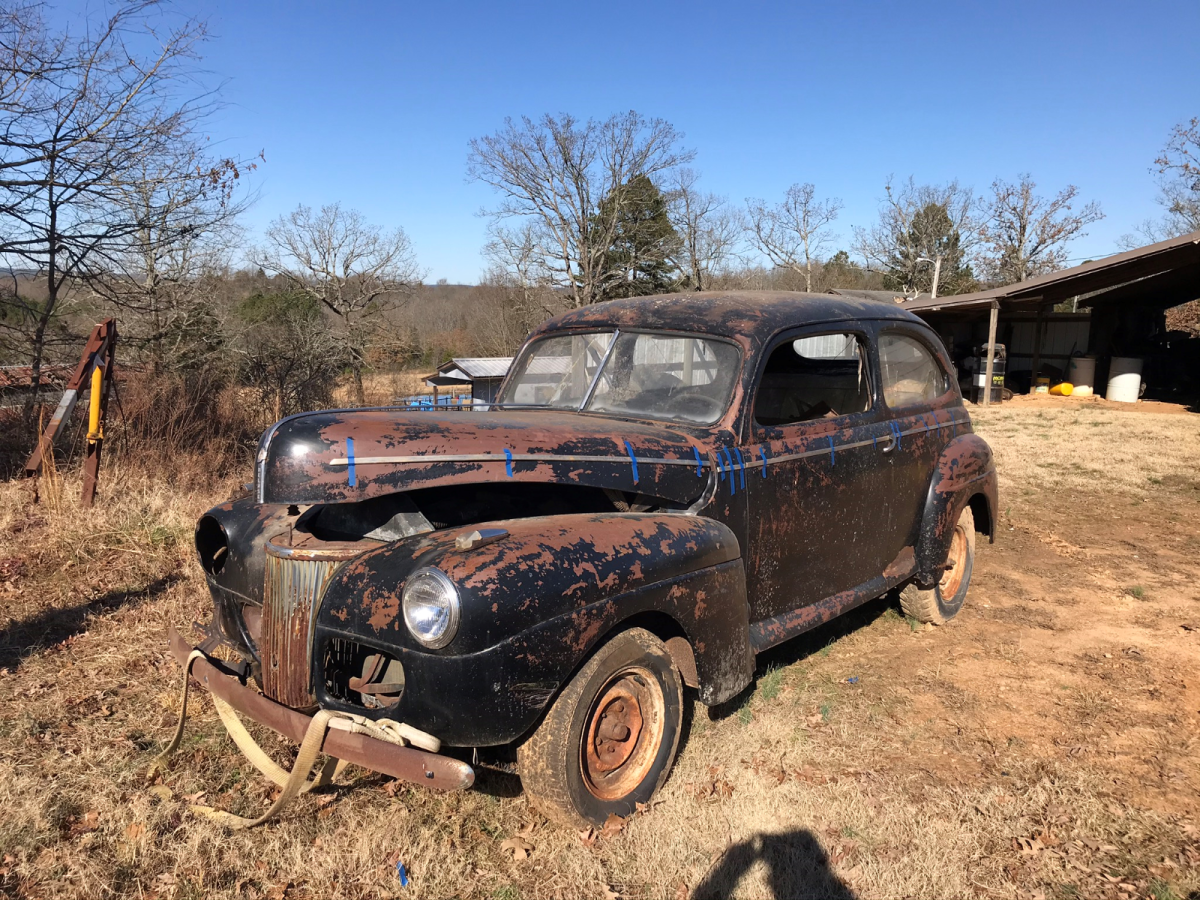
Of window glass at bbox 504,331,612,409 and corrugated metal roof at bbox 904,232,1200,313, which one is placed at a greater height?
corrugated metal roof at bbox 904,232,1200,313

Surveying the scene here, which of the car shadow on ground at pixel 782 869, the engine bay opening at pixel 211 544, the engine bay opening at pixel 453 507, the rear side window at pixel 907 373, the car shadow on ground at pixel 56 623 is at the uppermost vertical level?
the rear side window at pixel 907 373

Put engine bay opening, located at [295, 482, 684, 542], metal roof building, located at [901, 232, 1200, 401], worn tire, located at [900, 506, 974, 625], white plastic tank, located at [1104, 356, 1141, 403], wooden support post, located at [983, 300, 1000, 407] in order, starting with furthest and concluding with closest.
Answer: white plastic tank, located at [1104, 356, 1141, 403] → wooden support post, located at [983, 300, 1000, 407] → metal roof building, located at [901, 232, 1200, 401] → worn tire, located at [900, 506, 974, 625] → engine bay opening, located at [295, 482, 684, 542]

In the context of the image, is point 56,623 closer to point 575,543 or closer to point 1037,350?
point 575,543

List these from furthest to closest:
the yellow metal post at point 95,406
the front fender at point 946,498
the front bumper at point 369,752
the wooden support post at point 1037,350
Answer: the wooden support post at point 1037,350, the yellow metal post at point 95,406, the front fender at point 946,498, the front bumper at point 369,752

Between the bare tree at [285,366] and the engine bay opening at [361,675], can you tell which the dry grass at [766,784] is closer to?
the engine bay opening at [361,675]

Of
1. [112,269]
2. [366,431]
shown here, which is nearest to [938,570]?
[366,431]

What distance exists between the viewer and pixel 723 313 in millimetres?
3723

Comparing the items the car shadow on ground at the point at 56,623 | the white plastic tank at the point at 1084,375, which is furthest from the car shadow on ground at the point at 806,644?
the white plastic tank at the point at 1084,375

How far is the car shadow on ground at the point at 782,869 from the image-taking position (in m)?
2.52

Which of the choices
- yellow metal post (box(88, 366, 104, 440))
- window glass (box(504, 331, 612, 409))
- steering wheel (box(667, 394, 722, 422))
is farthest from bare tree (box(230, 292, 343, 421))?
steering wheel (box(667, 394, 722, 422))

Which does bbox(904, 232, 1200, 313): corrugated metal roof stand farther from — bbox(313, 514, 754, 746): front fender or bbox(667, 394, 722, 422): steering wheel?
bbox(313, 514, 754, 746): front fender

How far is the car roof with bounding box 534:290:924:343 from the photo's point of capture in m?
3.65

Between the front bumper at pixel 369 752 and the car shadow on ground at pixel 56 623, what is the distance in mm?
2343

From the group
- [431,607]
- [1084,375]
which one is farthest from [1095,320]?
[431,607]
